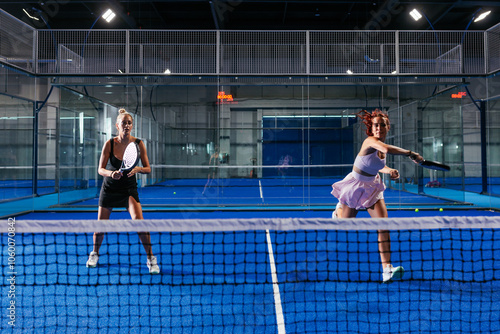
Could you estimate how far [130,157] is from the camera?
4.03 meters

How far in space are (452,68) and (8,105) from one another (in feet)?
37.4

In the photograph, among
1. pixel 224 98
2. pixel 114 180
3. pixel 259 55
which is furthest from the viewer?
pixel 224 98

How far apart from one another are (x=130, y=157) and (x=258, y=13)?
1343cm

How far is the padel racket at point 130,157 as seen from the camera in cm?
394

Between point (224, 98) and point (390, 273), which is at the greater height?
point (224, 98)

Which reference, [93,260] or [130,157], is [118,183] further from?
[93,260]

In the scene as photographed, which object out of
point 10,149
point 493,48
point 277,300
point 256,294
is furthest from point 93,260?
point 493,48

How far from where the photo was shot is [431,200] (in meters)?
10.5

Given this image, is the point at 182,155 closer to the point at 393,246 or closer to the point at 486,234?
the point at 393,246

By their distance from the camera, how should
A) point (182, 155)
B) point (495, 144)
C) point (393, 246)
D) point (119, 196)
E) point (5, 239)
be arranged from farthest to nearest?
point (495, 144)
point (182, 155)
point (5, 239)
point (393, 246)
point (119, 196)

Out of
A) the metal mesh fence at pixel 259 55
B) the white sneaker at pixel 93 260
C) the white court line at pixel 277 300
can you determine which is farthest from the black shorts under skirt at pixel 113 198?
the metal mesh fence at pixel 259 55

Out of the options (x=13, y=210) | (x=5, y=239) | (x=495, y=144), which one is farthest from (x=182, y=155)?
(x=495, y=144)

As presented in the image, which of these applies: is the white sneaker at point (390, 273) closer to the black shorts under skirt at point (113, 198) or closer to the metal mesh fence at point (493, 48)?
the black shorts under skirt at point (113, 198)

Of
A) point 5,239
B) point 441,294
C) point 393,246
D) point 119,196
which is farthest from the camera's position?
point 5,239
